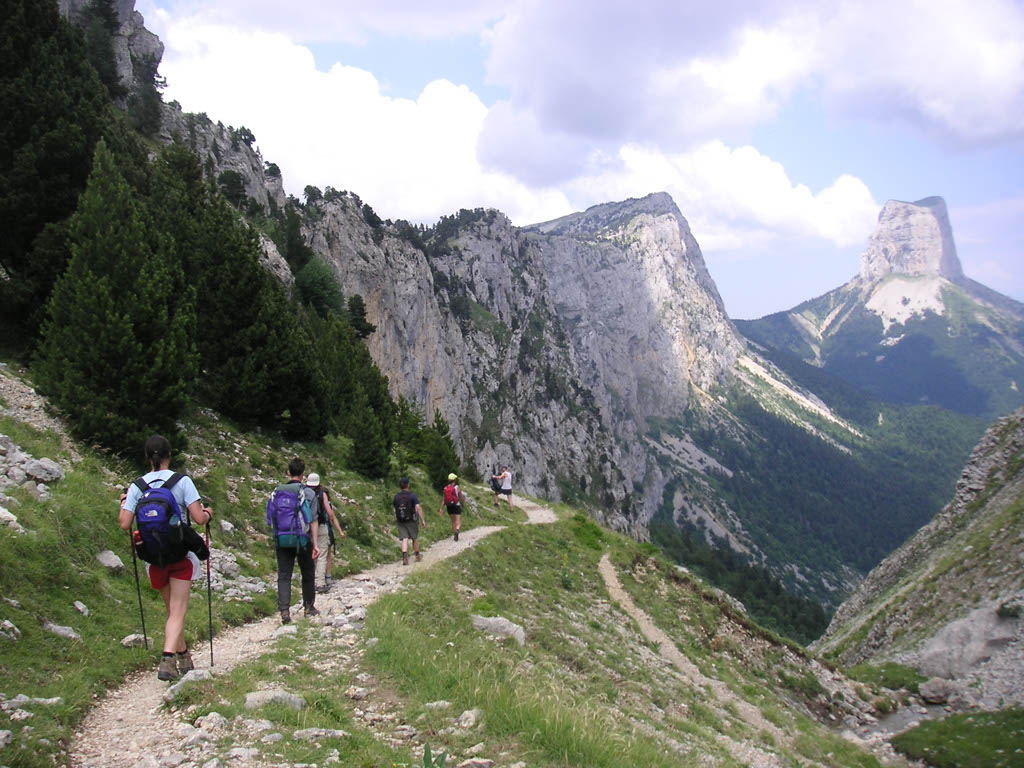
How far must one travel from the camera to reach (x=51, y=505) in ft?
34.6

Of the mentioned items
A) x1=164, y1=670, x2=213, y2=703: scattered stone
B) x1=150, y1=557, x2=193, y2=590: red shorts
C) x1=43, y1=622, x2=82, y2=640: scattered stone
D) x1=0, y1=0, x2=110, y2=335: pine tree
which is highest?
x1=0, y1=0, x2=110, y2=335: pine tree

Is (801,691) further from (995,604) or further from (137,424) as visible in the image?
(137,424)

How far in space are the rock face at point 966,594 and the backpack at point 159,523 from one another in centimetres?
3783

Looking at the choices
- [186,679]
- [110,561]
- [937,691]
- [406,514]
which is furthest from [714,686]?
[937,691]

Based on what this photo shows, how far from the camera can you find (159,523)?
7.62m

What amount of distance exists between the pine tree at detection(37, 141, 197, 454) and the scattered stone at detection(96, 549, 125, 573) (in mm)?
4517

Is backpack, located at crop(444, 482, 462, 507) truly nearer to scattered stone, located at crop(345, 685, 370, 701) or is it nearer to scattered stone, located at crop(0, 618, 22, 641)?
scattered stone, located at crop(345, 685, 370, 701)

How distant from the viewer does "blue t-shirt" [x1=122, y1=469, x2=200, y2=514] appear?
7.78 meters

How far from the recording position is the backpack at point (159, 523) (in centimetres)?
760

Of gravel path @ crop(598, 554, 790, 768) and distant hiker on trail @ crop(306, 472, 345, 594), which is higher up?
distant hiker on trail @ crop(306, 472, 345, 594)

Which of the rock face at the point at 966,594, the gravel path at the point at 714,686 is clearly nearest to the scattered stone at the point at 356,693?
the gravel path at the point at 714,686

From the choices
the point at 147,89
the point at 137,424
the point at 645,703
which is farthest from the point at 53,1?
the point at 147,89

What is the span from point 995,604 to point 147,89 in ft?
257

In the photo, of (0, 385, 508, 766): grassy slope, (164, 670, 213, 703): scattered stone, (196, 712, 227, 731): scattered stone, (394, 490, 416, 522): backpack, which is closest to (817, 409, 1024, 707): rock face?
(394, 490, 416, 522): backpack
